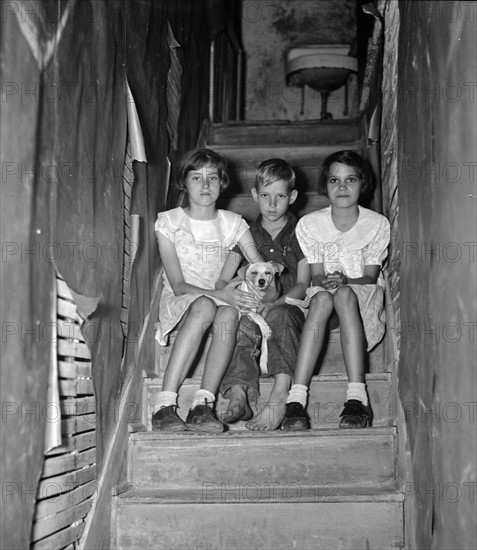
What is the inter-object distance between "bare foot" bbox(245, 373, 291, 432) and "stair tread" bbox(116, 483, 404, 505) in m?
0.22

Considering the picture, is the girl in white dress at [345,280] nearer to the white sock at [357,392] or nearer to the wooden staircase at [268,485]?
the white sock at [357,392]

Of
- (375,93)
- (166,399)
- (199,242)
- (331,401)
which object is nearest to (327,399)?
(331,401)

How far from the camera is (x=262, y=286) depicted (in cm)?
259

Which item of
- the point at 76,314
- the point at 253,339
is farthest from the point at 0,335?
the point at 253,339

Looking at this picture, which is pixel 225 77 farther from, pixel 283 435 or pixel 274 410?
pixel 283 435

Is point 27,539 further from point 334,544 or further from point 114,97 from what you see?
point 114,97

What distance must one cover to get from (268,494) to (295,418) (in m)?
0.27

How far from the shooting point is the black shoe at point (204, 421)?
224 cm

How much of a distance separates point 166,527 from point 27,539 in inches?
25.9

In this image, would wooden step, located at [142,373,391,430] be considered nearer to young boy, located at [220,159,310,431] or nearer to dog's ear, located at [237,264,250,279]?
young boy, located at [220,159,310,431]

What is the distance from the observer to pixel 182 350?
7.95 ft

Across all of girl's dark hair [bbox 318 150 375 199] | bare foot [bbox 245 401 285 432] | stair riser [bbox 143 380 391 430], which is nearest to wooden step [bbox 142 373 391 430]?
stair riser [bbox 143 380 391 430]

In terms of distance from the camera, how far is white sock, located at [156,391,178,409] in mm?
2352

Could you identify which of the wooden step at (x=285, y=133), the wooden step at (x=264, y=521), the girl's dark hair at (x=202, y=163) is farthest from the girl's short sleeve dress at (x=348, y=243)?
the wooden step at (x=285, y=133)
